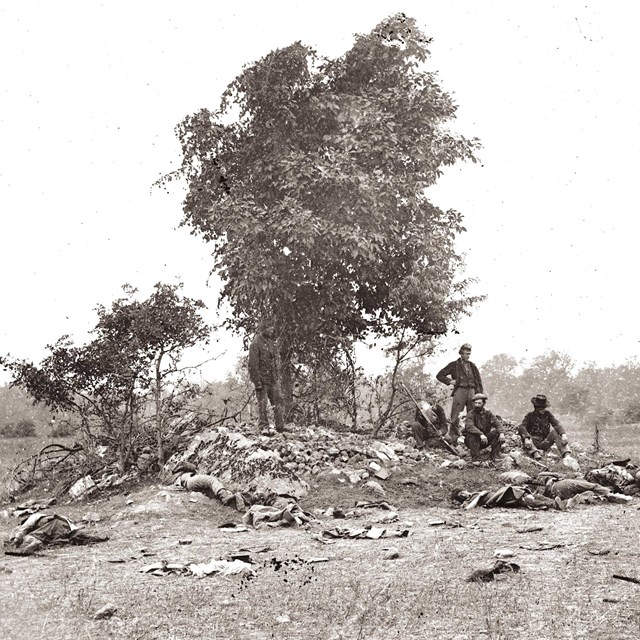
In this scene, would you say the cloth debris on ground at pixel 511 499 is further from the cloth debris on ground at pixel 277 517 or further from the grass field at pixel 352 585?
the cloth debris on ground at pixel 277 517

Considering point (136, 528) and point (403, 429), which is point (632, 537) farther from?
point (403, 429)

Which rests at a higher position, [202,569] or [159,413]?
[159,413]

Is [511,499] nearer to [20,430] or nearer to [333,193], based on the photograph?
[333,193]

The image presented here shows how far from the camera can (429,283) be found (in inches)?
595

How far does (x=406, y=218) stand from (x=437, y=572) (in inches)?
A: 437

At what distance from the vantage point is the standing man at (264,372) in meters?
13.6

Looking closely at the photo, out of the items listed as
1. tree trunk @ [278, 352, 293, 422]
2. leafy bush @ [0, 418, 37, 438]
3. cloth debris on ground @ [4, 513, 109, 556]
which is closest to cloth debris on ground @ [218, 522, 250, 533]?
cloth debris on ground @ [4, 513, 109, 556]

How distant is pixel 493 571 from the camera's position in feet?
18.7

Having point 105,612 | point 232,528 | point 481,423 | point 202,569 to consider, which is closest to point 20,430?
point 481,423

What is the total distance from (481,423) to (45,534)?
7.58 metres

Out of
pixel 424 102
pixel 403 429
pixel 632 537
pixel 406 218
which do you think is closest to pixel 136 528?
pixel 632 537

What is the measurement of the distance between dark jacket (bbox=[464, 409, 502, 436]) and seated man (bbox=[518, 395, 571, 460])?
36.2 inches

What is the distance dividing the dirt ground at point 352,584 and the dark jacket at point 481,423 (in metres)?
3.02

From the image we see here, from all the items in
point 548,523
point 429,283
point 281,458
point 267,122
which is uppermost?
point 267,122
